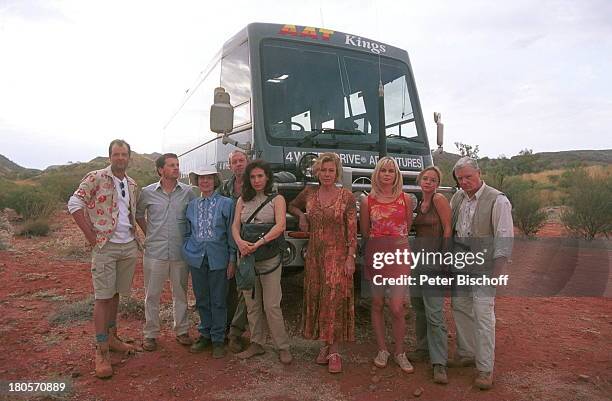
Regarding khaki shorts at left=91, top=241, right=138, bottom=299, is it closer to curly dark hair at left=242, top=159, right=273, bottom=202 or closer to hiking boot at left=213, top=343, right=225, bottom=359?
hiking boot at left=213, top=343, right=225, bottom=359

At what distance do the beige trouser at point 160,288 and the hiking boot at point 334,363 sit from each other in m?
1.49

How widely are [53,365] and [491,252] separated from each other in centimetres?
380

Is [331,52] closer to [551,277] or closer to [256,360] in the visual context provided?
[256,360]

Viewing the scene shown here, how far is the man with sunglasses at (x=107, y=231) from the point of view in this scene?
3818 millimetres

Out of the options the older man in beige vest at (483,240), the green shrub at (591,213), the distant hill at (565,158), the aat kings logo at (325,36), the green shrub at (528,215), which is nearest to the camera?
the older man in beige vest at (483,240)

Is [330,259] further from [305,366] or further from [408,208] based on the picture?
[305,366]

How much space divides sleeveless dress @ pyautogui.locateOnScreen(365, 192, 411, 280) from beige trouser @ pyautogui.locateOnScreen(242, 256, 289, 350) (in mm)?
892

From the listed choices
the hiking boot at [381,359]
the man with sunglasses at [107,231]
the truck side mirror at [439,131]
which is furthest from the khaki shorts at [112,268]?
the truck side mirror at [439,131]

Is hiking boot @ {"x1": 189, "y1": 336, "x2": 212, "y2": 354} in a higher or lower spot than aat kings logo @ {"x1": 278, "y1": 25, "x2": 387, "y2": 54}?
lower

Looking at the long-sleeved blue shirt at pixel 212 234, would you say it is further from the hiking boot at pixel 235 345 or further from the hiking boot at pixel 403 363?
the hiking boot at pixel 403 363

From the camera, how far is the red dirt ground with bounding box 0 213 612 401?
353 cm

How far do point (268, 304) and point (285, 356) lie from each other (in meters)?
0.50

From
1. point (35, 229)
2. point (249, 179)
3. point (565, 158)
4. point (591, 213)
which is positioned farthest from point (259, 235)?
point (565, 158)

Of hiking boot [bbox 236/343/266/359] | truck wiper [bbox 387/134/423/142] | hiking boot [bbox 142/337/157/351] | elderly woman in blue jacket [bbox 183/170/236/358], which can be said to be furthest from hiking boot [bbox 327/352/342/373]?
truck wiper [bbox 387/134/423/142]
